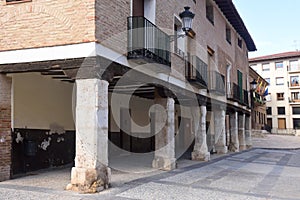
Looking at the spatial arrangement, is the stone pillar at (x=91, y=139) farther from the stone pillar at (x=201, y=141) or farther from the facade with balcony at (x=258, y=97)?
the facade with balcony at (x=258, y=97)

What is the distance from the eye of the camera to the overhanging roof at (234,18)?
15.9 meters

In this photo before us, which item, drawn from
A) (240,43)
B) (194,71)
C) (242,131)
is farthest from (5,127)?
(240,43)

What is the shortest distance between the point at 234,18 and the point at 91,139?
45.5 ft

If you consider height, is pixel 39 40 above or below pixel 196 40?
below

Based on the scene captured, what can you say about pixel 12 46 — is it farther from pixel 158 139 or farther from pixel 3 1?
pixel 158 139

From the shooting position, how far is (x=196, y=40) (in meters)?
12.8

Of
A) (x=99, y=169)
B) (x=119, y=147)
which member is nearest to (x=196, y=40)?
(x=119, y=147)

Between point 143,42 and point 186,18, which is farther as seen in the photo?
point 186,18

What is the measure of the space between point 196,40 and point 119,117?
425 centimetres

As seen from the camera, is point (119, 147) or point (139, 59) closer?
point (139, 59)

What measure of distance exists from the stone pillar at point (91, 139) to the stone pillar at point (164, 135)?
3412 millimetres

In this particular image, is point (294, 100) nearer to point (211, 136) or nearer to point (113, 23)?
point (211, 136)

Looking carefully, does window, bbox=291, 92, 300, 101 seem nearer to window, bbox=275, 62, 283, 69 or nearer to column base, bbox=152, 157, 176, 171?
window, bbox=275, 62, 283, 69

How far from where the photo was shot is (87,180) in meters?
6.18
